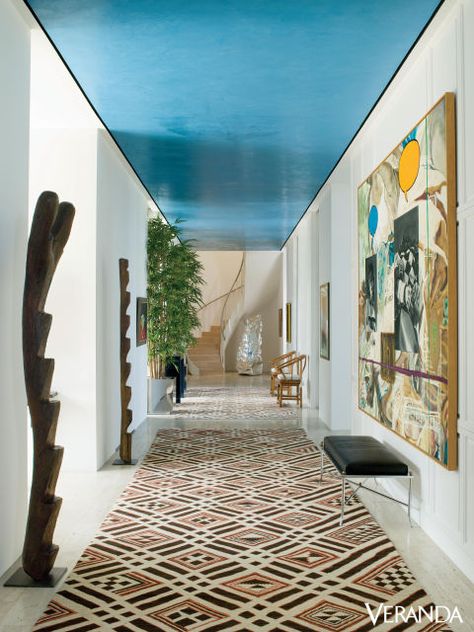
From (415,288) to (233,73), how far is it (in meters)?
2.03

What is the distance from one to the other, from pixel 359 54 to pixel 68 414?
13.4 ft

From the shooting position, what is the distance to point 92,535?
448cm

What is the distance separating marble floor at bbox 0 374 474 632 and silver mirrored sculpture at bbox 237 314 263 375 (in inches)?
403

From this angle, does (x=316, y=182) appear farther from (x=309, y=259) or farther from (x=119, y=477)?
(x=119, y=477)

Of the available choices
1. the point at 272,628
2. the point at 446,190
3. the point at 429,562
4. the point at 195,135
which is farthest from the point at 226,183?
the point at 272,628

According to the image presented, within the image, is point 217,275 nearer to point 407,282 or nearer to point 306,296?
point 306,296

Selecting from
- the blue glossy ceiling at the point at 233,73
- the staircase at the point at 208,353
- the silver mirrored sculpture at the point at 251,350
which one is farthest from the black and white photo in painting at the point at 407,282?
the staircase at the point at 208,353

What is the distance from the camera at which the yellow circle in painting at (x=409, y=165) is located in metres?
4.54

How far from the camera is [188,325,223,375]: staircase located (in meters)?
19.0

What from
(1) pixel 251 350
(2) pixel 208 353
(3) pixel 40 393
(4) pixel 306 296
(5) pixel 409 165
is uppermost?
(5) pixel 409 165

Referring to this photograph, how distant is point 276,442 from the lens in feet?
26.0

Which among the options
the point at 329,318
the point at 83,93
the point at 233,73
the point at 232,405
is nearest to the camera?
the point at 233,73

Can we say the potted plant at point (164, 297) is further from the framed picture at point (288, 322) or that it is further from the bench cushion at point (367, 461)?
the bench cushion at point (367, 461)

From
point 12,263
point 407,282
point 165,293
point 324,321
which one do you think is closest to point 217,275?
point 165,293
